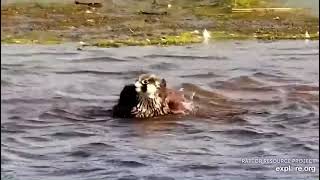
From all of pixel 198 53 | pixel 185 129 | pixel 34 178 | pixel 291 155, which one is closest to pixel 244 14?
pixel 198 53

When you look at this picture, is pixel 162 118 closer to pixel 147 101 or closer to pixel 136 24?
pixel 147 101

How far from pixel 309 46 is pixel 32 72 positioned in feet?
9.47

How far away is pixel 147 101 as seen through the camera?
837 cm

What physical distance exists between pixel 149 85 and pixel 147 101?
0.19m

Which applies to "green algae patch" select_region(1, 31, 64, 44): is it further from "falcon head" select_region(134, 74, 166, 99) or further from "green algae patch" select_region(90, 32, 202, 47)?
"falcon head" select_region(134, 74, 166, 99)

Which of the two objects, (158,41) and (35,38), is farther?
(158,41)

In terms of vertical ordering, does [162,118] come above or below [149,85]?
below

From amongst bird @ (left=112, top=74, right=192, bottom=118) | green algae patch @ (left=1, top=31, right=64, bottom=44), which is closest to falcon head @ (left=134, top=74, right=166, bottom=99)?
bird @ (left=112, top=74, right=192, bottom=118)

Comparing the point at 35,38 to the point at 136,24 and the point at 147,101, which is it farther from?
the point at 147,101

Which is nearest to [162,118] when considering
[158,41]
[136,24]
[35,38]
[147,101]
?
[147,101]

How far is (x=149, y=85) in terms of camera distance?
27.1ft

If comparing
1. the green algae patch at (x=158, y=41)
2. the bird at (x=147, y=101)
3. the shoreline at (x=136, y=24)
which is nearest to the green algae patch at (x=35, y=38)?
the shoreline at (x=136, y=24)

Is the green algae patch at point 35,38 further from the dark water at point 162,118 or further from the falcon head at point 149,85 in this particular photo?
the falcon head at point 149,85

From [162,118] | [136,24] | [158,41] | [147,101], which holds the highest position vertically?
[136,24]
